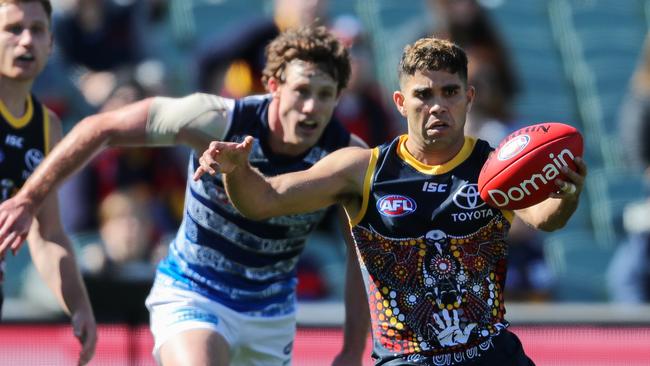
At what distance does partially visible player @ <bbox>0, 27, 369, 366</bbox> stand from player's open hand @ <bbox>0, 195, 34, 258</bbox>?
42 centimetres

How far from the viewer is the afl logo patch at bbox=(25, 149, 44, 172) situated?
5.88 meters

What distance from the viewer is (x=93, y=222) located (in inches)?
356

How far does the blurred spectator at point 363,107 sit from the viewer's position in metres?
9.34

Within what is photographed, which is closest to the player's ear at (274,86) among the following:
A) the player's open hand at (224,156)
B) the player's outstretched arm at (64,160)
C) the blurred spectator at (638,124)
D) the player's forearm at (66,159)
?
the player's outstretched arm at (64,160)

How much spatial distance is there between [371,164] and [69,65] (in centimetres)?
528

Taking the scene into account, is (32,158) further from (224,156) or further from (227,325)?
(224,156)

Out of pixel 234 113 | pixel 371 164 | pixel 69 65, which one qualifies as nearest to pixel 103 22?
pixel 69 65

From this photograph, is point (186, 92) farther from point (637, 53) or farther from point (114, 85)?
point (637, 53)

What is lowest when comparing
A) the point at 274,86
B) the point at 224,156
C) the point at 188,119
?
the point at 224,156

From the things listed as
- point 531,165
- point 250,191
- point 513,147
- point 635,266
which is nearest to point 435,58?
point 513,147

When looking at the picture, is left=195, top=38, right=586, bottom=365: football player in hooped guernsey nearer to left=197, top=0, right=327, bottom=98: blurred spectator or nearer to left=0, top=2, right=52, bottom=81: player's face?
left=0, top=2, right=52, bottom=81: player's face

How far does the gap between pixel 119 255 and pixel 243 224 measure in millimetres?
2980

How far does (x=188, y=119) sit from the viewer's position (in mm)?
5574

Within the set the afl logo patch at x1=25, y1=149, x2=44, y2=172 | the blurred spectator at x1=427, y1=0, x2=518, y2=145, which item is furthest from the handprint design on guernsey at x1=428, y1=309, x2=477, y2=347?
the blurred spectator at x1=427, y1=0, x2=518, y2=145
